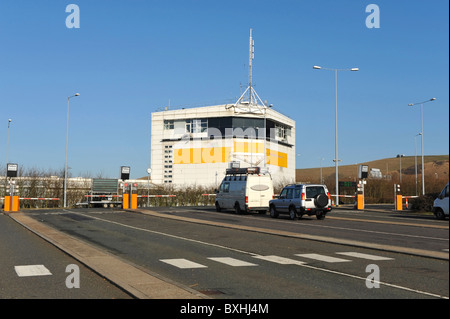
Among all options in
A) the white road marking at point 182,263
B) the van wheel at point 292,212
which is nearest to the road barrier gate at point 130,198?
the van wheel at point 292,212

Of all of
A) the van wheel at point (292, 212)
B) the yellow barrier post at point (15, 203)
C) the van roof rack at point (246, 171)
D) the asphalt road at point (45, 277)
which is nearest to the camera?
the asphalt road at point (45, 277)

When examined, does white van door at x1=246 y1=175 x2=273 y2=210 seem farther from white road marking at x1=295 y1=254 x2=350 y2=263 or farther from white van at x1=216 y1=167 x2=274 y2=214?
white road marking at x1=295 y1=254 x2=350 y2=263

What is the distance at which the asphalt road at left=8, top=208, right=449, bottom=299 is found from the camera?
9.04 metres

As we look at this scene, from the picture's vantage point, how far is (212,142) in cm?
11650

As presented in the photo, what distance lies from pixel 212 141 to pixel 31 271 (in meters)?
105

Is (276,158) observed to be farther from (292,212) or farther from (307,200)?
(307,200)

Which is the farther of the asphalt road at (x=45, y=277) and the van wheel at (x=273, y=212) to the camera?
the van wheel at (x=273, y=212)

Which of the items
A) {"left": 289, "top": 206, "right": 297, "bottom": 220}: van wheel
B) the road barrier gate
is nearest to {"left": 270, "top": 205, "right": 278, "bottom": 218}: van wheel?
{"left": 289, "top": 206, "right": 297, "bottom": 220}: van wheel

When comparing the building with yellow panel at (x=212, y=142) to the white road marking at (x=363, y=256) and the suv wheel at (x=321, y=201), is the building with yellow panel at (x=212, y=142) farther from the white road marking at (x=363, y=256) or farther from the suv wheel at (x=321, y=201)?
the white road marking at (x=363, y=256)

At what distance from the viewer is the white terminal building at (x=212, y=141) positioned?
115 m

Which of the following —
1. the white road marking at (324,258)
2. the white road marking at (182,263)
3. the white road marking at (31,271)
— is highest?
the white road marking at (324,258)

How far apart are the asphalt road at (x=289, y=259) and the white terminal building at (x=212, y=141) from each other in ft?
297
